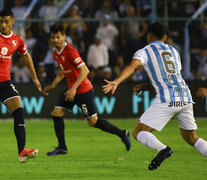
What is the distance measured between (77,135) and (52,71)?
3682 millimetres

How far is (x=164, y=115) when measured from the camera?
707 cm

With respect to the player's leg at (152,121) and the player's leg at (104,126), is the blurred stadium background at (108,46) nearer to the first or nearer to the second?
the player's leg at (104,126)

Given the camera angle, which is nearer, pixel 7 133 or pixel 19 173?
pixel 19 173

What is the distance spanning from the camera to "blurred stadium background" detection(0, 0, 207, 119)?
1579cm

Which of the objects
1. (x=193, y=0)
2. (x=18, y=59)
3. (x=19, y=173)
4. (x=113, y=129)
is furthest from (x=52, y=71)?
(x=19, y=173)

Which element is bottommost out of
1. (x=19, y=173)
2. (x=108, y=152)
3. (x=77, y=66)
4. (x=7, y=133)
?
(x=7, y=133)

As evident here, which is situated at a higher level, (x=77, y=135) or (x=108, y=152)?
(x=108, y=152)

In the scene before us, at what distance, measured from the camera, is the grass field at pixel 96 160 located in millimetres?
7438

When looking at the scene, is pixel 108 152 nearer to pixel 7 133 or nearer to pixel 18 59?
pixel 7 133

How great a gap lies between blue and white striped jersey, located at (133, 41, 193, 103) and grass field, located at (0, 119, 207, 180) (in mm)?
968

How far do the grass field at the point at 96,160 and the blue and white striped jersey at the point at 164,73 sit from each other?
97 cm

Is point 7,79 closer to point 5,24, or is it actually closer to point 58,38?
point 5,24

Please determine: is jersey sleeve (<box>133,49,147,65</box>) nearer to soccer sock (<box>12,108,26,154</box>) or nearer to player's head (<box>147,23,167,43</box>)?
player's head (<box>147,23,167,43</box>)

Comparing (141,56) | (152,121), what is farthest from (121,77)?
(152,121)
